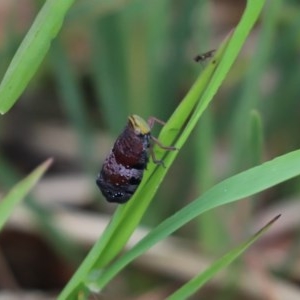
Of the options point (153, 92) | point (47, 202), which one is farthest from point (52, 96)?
point (153, 92)

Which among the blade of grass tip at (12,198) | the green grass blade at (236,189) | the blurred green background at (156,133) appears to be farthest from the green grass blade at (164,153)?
the blurred green background at (156,133)

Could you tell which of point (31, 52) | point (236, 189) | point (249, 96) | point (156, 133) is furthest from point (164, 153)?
point (156, 133)

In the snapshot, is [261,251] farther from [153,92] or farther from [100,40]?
[100,40]

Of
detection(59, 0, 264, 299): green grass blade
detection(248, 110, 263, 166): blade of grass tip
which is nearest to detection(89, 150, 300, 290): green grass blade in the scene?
detection(59, 0, 264, 299): green grass blade

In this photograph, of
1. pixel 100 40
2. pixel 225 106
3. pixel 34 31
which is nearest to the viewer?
pixel 34 31

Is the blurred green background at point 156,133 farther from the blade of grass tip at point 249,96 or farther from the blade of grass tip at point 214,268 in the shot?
the blade of grass tip at point 214,268

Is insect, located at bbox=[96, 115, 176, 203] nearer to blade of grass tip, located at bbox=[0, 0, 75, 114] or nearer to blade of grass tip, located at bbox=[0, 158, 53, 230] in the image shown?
blade of grass tip, located at bbox=[0, 158, 53, 230]

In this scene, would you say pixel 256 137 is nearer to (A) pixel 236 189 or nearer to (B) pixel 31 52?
(A) pixel 236 189
